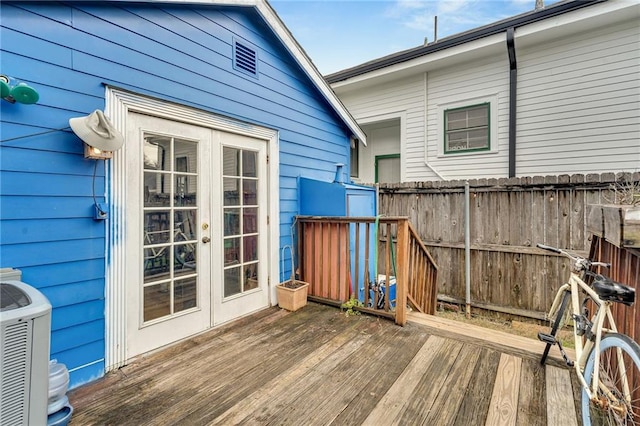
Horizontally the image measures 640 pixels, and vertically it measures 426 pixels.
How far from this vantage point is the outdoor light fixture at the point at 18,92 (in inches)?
65.9

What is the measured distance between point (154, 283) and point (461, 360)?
2.62 metres

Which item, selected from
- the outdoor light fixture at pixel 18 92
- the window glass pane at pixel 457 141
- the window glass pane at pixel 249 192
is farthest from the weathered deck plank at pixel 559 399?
the window glass pane at pixel 457 141

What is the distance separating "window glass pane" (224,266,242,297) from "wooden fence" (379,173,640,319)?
127 inches

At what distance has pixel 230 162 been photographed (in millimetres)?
3172

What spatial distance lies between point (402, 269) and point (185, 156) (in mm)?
2376

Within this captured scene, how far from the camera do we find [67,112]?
2.03 m

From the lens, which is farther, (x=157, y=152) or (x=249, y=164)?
(x=249, y=164)

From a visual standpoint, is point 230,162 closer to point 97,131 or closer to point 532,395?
point 97,131

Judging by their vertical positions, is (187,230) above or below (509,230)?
above

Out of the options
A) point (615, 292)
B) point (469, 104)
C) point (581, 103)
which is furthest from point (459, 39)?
point (615, 292)

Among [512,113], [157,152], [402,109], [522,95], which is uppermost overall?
[402,109]

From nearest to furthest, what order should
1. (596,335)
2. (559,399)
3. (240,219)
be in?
(596,335) → (559,399) → (240,219)

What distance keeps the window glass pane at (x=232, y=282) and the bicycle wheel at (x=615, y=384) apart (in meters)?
2.85

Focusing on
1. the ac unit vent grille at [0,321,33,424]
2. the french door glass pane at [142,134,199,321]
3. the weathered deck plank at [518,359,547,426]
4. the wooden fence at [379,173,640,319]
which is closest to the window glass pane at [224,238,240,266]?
the french door glass pane at [142,134,199,321]
